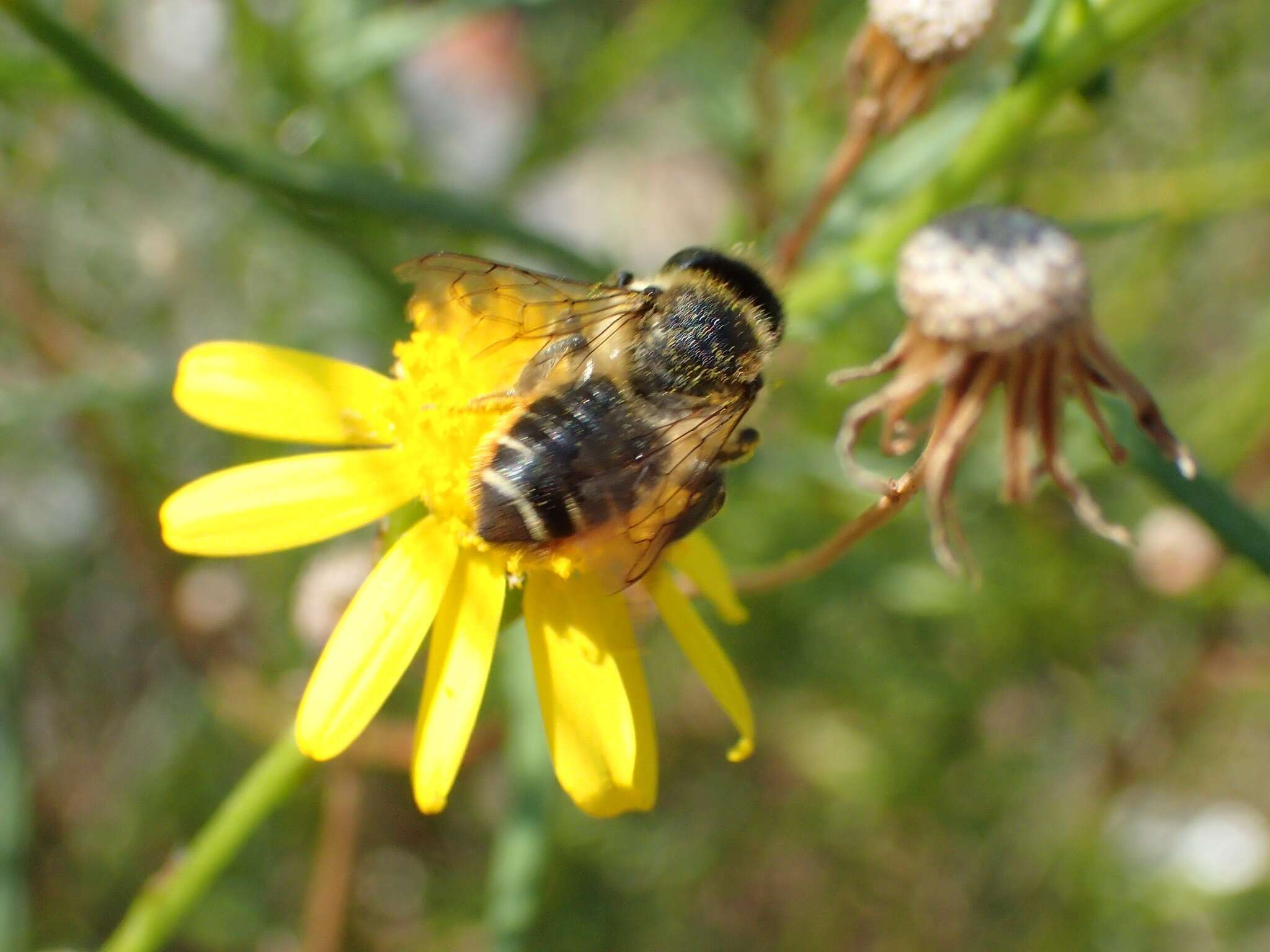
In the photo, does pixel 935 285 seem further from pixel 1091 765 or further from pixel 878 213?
pixel 1091 765

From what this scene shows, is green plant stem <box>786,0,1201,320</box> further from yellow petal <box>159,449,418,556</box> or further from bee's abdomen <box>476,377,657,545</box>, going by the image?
yellow petal <box>159,449,418,556</box>

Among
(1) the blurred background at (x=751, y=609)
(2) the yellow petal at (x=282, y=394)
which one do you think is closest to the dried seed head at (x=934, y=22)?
(2) the yellow petal at (x=282, y=394)

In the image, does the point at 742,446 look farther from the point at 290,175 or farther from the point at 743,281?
the point at 290,175

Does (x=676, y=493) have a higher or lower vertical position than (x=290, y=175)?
lower

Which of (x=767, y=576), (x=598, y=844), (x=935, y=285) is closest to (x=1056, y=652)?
(x=598, y=844)

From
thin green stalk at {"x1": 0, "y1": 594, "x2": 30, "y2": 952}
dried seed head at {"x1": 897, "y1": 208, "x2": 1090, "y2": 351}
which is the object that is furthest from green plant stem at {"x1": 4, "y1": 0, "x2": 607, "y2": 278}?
thin green stalk at {"x1": 0, "y1": 594, "x2": 30, "y2": 952}

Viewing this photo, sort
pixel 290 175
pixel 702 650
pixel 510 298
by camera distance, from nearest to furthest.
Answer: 1. pixel 702 650
2. pixel 510 298
3. pixel 290 175

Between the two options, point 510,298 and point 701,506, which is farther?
point 510,298

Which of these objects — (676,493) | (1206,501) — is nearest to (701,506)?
(676,493)
